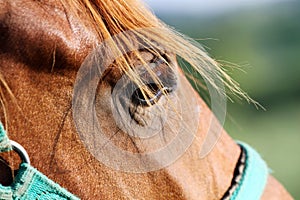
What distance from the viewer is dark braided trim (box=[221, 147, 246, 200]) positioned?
7.43 ft

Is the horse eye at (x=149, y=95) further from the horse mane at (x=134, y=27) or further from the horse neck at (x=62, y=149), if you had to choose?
the horse neck at (x=62, y=149)

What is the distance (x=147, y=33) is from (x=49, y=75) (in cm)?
31

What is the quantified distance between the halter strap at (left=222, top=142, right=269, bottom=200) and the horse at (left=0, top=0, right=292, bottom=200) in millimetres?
173

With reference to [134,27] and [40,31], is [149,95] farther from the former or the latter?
[40,31]

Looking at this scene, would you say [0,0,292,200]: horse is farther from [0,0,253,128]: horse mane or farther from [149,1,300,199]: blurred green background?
[149,1,300,199]: blurred green background

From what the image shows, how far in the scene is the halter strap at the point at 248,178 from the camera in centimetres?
228

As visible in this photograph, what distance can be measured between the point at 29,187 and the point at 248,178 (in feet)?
2.60

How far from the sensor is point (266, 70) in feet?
71.1

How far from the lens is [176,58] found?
217cm

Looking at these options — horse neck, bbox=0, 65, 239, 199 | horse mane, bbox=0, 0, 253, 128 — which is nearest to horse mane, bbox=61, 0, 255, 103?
horse mane, bbox=0, 0, 253, 128

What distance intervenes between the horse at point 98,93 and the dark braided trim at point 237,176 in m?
0.14

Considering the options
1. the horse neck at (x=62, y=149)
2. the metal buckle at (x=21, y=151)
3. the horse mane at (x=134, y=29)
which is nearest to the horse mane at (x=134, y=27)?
the horse mane at (x=134, y=29)

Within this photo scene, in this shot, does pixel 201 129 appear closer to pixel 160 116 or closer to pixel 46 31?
pixel 160 116

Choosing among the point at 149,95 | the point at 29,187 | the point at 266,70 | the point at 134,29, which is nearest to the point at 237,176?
the point at 149,95
